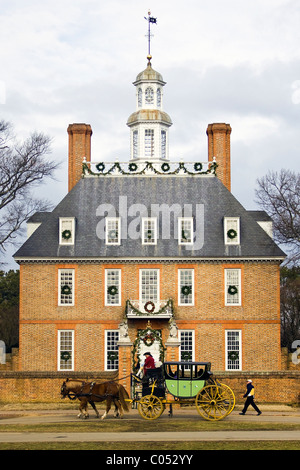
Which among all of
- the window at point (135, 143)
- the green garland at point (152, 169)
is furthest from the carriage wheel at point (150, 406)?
the window at point (135, 143)

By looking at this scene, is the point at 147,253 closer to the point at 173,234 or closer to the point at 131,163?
the point at 173,234

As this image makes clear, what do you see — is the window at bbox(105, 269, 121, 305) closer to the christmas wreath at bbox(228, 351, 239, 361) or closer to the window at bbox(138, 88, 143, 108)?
the christmas wreath at bbox(228, 351, 239, 361)

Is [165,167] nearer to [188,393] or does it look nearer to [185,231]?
[185,231]

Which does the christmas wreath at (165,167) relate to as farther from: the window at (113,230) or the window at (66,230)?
the window at (66,230)

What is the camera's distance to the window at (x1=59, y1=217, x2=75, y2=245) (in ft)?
143

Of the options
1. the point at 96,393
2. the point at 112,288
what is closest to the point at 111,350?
the point at 112,288

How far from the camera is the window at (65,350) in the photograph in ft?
138

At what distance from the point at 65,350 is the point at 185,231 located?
814 cm

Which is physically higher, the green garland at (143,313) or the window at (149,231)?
the window at (149,231)

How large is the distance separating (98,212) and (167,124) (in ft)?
25.9

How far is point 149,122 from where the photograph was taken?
49281 millimetres

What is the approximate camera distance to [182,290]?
42656 mm

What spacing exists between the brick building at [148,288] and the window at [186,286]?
0.05 metres
